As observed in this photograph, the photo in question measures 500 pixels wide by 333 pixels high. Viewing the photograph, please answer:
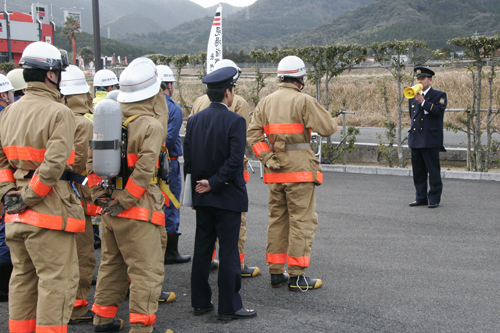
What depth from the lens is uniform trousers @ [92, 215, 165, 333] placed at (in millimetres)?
3508

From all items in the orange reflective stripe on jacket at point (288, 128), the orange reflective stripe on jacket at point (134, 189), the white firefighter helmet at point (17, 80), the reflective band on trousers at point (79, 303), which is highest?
the white firefighter helmet at point (17, 80)

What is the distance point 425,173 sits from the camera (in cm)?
799

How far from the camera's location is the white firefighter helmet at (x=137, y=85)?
12.0ft

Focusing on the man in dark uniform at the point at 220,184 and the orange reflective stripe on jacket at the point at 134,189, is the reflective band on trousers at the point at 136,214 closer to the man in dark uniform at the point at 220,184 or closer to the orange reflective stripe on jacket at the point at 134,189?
the orange reflective stripe on jacket at the point at 134,189

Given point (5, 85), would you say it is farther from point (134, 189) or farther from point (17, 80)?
point (134, 189)

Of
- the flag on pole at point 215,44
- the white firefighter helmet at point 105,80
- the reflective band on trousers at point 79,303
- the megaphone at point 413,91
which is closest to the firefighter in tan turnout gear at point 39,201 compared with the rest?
the reflective band on trousers at point 79,303

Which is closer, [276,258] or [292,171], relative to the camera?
[292,171]

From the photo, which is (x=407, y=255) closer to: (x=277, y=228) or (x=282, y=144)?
(x=277, y=228)

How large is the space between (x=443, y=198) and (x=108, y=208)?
6525mm

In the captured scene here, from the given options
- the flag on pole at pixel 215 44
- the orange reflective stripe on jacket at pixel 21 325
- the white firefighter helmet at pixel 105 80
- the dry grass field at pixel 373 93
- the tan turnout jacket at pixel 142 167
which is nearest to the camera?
the orange reflective stripe on jacket at pixel 21 325

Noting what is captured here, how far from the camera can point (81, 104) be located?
4.55m

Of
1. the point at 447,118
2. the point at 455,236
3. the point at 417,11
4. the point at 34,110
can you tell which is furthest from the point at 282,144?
the point at 417,11

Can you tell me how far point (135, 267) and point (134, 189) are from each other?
59 cm

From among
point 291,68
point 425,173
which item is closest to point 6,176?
point 291,68
